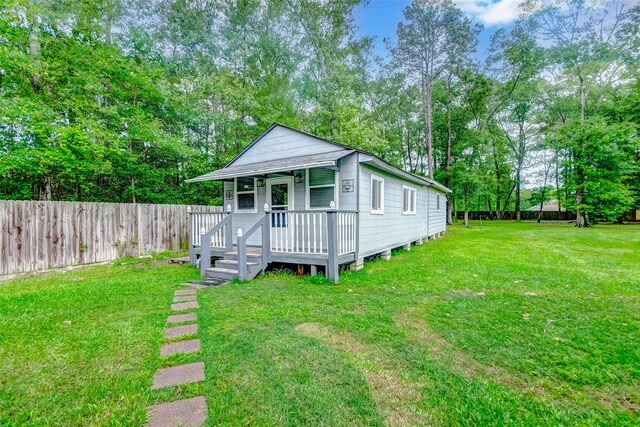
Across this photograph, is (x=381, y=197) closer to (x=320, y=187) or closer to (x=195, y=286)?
(x=320, y=187)

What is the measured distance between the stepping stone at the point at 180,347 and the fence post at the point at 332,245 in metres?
3.03

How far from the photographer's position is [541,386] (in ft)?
7.48

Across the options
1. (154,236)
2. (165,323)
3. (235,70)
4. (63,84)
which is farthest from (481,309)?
(235,70)

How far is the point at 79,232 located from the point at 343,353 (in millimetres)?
7932

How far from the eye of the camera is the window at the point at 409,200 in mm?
10228

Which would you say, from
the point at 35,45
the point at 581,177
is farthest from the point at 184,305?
the point at 581,177

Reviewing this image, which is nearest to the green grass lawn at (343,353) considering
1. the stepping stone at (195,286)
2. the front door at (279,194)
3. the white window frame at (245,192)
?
the stepping stone at (195,286)

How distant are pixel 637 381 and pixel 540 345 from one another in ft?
2.32

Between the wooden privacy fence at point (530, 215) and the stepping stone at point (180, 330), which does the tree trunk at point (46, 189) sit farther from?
the wooden privacy fence at point (530, 215)

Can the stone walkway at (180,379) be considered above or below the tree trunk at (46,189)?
below

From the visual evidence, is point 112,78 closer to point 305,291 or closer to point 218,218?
point 218,218

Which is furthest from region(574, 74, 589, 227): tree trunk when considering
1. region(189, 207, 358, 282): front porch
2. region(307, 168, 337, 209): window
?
region(189, 207, 358, 282): front porch

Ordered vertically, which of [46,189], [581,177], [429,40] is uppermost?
[429,40]

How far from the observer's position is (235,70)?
15492mm
